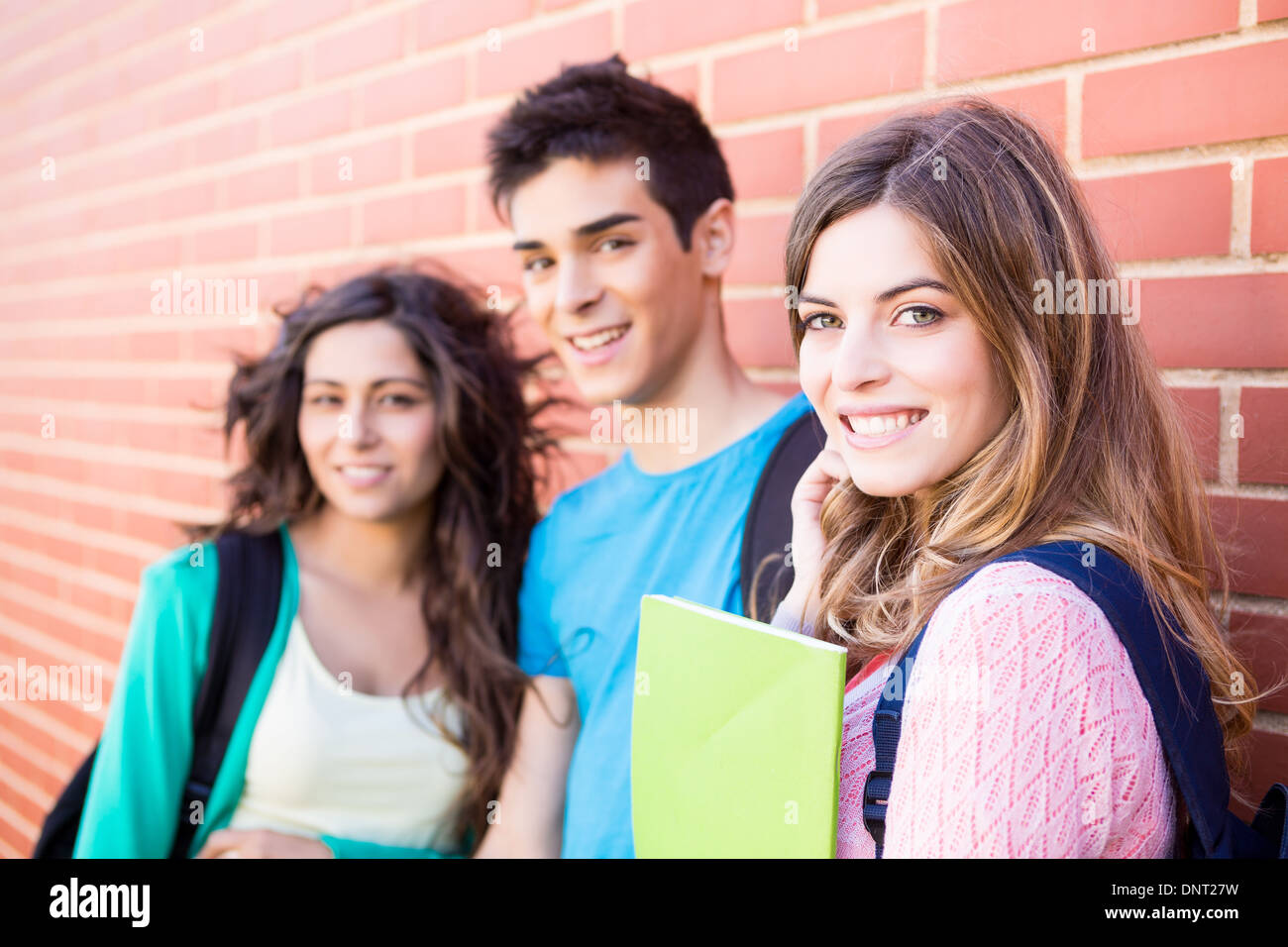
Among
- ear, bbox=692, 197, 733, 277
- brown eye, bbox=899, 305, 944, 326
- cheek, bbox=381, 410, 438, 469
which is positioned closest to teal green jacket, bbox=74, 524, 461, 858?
cheek, bbox=381, 410, 438, 469

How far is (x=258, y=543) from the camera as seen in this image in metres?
2.15

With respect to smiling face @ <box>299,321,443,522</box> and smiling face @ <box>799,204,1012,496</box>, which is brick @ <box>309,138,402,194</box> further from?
smiling face @ <box>799,204,1012,496</box>

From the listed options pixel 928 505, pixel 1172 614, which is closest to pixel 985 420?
pixel 928 505

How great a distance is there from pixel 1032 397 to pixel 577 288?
3.10ft

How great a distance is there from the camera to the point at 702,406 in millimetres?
1908

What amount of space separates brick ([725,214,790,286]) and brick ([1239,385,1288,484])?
88 centimetres

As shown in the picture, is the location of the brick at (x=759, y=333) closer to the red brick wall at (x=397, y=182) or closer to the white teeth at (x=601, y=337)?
the red brick wall at (x=397, y=182)

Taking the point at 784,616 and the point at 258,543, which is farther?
the point at 258,543

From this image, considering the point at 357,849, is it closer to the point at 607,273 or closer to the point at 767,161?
the point at 607,273

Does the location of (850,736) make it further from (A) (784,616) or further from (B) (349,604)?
(B) (349,604)

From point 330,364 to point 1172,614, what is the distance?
1660 mm

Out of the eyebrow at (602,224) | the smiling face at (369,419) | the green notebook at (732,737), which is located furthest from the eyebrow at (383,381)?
the green notebook at (732,737)

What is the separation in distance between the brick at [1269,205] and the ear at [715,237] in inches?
35.3

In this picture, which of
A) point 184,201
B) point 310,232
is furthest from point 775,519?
point 184,201
